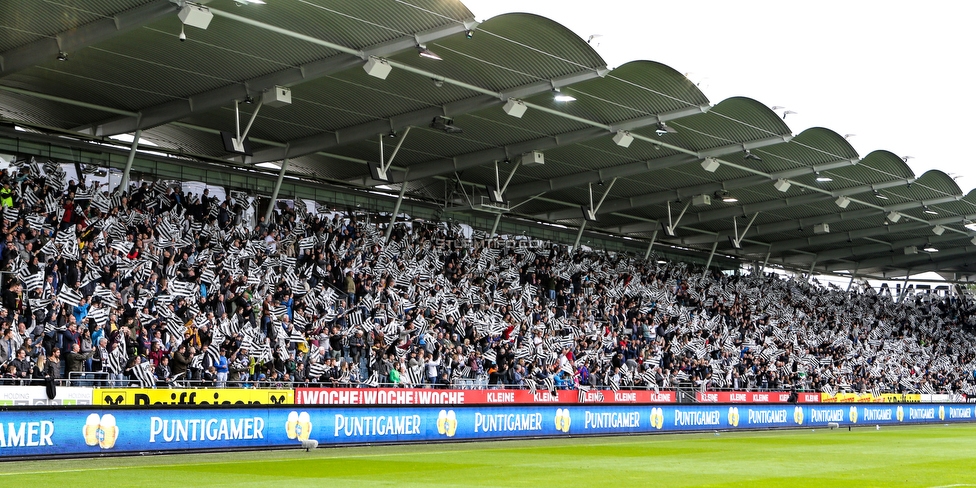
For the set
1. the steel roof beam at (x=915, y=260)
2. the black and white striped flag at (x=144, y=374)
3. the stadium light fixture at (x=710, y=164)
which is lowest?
the black and white striped flag at (x=144, y=374)

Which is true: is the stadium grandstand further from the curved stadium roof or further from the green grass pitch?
the green grass pitch

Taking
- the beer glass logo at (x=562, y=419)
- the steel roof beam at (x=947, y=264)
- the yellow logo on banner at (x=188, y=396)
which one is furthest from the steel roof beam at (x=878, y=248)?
the yellow logo on banner at (x=188, y=396)

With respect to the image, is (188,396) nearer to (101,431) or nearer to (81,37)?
(101,431)

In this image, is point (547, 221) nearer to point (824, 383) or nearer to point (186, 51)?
point (824, 383)

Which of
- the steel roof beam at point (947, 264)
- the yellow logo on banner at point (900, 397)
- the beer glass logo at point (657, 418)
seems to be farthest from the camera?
Result: the steel roof beam at point (947, 264)

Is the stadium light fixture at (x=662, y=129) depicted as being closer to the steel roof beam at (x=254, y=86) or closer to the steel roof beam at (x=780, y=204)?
the steel roof beam at (x=254, y=86)

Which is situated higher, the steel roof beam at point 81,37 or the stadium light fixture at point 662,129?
the steel roof beam at point 81,37

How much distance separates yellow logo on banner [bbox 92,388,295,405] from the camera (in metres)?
22.2

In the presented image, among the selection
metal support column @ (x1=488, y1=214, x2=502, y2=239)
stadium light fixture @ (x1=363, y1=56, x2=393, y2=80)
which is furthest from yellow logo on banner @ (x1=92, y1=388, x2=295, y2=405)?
metal support column @ (x1=488, y1=214, x2=502, y2=239)

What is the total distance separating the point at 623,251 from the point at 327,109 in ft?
86.1

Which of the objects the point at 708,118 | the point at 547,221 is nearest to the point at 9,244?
the point at 708,118

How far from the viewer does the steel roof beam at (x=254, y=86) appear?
2377 cm

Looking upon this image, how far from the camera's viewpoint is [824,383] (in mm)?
47906

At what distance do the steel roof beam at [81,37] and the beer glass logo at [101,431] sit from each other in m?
8.21
